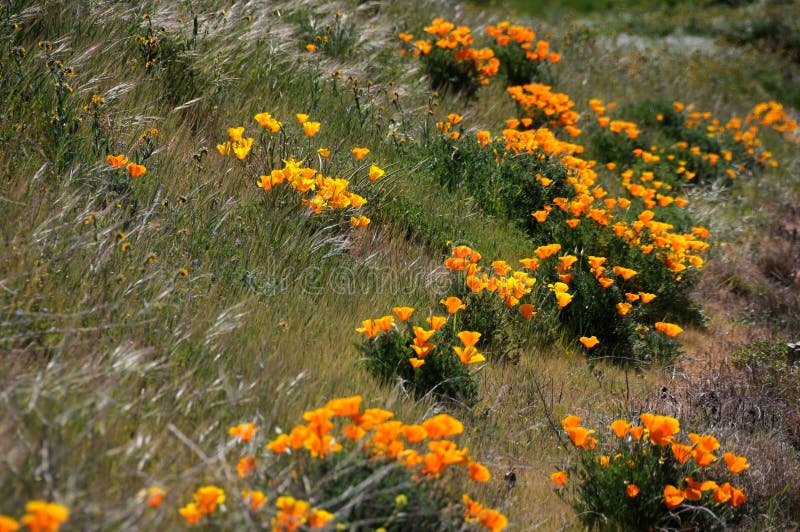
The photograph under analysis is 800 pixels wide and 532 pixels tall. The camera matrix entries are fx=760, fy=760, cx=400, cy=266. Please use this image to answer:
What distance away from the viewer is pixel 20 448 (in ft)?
7.01

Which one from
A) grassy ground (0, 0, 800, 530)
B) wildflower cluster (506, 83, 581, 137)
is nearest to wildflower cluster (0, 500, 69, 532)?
grassy ground (0, 0, 800, 530)

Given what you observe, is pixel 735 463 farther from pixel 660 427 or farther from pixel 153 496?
pixel 153 496

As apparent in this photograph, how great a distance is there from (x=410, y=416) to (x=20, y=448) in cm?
147

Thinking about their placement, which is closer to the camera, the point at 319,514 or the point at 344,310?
the point at 319,514

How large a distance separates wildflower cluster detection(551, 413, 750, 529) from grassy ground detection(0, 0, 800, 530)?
0.15m

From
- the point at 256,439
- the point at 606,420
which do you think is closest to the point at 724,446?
the point at 606,420

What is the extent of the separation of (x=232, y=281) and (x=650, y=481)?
6.33ft

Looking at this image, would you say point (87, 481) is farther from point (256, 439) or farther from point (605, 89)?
point (605, 89)

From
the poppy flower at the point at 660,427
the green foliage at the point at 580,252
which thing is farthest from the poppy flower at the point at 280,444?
the green foliage at the point at 580,252

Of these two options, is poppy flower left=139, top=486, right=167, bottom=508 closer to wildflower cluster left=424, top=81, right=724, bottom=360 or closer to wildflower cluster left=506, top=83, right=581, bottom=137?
wildflower cluster left=424, top=81, right=724, bottom=360

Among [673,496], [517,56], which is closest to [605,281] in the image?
[673,496]

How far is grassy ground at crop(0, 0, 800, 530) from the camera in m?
2.45

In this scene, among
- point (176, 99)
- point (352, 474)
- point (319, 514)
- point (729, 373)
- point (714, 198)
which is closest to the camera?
point (319, 514)

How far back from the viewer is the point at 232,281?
335 cm
